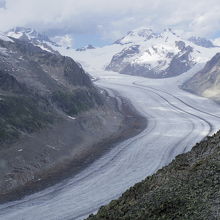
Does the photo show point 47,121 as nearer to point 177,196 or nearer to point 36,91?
point 36,91

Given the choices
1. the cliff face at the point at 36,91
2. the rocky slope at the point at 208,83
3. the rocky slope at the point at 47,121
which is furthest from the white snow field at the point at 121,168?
the rocky slope at the point at 208,83

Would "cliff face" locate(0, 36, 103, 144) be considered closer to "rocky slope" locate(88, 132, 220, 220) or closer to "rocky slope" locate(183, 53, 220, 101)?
"rocky slope" locate(88, 132, 220, 220)

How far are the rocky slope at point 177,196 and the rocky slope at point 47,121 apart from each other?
71.4 feet

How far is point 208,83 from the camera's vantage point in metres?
150

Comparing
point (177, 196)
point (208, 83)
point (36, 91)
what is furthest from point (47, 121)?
point (208, 83)

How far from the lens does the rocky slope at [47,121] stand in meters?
48.6

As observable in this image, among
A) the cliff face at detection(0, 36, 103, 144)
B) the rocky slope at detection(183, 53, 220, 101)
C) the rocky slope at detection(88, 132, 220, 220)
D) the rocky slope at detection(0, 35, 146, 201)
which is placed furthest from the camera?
the rocky slope at detection(183, 53, 220, 101)

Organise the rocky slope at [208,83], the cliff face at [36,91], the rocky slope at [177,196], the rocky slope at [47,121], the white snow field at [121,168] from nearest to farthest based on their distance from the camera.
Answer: the rocky slope at [177,196] → the white snow field at [121,168] → the rocky slope at [47,121] → the cliff face at [36,91] → the rocky slope at [208,83]

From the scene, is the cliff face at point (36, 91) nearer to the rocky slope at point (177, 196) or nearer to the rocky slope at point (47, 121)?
the rocky slope at point (47, 121)

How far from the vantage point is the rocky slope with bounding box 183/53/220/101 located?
450ft

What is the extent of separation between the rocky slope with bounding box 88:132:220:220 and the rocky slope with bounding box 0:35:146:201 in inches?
857

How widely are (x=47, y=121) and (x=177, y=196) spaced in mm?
48208

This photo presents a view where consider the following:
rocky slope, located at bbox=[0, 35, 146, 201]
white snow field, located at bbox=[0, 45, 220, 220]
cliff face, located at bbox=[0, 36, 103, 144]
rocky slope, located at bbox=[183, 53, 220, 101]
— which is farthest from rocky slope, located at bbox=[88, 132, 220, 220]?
rocky slope, located at bbox=[183, 53, 220, 101]

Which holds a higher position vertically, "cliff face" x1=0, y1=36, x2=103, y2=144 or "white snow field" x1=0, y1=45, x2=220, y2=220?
"cliff face" x1=0, y1=36, x2=103, y2=144
